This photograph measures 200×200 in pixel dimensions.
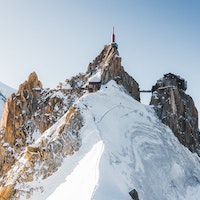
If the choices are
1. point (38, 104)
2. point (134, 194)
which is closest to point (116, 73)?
point (38, 104)

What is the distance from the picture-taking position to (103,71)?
188ft

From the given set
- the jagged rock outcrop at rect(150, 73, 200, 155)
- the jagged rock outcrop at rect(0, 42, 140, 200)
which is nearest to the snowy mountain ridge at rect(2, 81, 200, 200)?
the jagged rock outcrop at rect(150, 73, 200, 155)

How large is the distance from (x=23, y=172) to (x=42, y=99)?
23.7 meters

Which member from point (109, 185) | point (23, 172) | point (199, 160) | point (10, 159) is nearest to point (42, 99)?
point (10, 159)

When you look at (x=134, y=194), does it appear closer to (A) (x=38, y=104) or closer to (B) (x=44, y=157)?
(B) (x=44, y=157)

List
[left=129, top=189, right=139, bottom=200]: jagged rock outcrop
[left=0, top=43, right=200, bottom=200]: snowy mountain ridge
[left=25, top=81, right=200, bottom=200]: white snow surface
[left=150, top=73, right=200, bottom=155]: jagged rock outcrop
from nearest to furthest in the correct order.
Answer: [left=129, top=189, right=139, bottom=200]: jagged rock outcrop < [left=25, top=81, right=200, bottom=200]: white snow surface < [left=0, top=43, right=200, bottom=200]: snowy mountain ridge < [left=150, top=73, right=200, bottom=155]: jagged rock outcrop

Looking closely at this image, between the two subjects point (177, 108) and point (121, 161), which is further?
point (177, 108)

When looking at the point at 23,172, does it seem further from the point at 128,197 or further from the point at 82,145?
the point at 128,197

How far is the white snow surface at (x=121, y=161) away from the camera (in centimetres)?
3064

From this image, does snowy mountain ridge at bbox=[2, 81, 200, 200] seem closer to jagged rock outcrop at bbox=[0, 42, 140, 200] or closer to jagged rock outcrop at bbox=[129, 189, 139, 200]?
jagged rock outcrop at bbox=[129, 189, 139, 200]

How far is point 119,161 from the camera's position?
3553 cm

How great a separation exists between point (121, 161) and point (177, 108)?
2408cm

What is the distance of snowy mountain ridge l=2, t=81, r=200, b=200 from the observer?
3083 centimetres

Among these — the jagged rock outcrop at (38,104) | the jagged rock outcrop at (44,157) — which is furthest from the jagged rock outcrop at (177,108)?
the jagged rock outcrop at (44,157)
